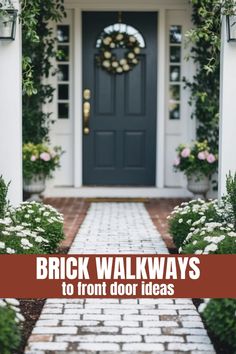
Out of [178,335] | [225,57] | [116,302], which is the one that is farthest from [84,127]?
[178,335]

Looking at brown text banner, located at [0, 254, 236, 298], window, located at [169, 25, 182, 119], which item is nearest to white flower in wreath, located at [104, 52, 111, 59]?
window, located at [169, 25, 182, 119]

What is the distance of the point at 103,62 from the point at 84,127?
2.86 feet

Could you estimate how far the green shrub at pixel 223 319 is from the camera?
10.2 ft

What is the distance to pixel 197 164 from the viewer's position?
7.88 m

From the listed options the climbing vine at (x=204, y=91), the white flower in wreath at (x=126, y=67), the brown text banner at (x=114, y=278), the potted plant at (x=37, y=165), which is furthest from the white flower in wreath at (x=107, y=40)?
the brown text banner at (x=114, y=278)

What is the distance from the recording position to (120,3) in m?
8.33

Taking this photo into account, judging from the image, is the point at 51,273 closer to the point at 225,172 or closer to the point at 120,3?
the point at 225,172

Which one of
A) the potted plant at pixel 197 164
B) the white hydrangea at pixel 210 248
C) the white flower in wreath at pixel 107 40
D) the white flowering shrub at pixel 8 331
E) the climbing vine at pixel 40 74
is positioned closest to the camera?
the white flowering shrub at pixel 8 331

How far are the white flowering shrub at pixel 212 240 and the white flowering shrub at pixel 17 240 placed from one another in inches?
38.9

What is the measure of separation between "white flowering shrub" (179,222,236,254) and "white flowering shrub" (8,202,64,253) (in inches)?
39.3

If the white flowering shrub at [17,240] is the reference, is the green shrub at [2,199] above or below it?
above

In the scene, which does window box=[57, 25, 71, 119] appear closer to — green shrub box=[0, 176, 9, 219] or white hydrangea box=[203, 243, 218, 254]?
green shrub box=[0, 176, 9, 219]

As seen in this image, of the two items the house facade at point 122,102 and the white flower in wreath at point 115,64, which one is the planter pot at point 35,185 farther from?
the white flower in wreath at point 115,64

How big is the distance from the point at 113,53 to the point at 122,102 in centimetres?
64
